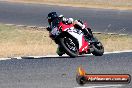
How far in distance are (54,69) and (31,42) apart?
607 centimetres

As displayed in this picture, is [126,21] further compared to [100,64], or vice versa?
[126,21]

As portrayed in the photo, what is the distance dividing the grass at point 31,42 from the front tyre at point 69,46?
1.18 m

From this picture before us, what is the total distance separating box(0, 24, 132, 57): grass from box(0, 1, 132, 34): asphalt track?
253 cm

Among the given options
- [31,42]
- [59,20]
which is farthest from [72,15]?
[59,20]

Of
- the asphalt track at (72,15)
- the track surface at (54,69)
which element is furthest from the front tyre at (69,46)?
the asphalt track at (72,15)

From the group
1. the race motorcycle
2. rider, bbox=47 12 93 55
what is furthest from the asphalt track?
the race motorcycle

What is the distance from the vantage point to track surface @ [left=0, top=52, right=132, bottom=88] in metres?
→ 13.3

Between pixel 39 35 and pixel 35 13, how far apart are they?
7.73 meters

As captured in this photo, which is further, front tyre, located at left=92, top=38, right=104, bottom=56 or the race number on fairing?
front tyre, located at left=92, top=38, right=104, bottom=56

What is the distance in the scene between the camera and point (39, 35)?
22.5 m

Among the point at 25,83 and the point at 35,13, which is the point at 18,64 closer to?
the point at 25,83

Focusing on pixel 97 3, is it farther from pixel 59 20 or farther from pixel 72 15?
pixel 59 20

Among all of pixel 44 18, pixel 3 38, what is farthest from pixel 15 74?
pixel 44 18

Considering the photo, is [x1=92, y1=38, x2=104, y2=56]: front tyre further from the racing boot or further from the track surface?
the racing boot
